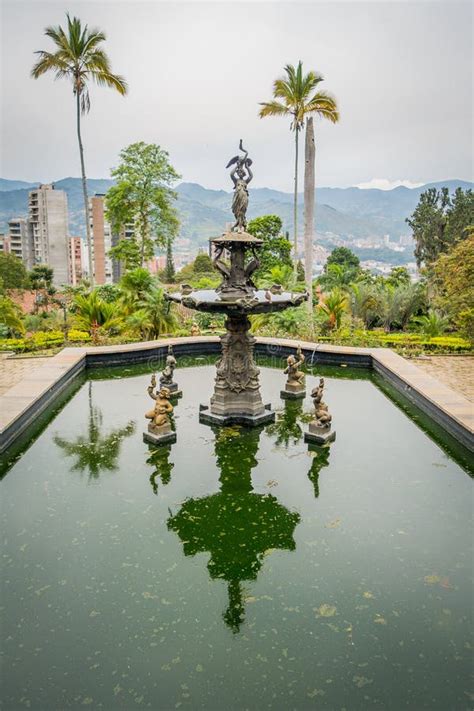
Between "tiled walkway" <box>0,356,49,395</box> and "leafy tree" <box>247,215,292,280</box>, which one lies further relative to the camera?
"leafy tree" <box>247,215,292,280</box>

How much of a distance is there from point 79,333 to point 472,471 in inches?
439

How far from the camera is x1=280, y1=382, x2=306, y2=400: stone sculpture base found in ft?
33.3

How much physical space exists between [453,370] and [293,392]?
427 centimetres

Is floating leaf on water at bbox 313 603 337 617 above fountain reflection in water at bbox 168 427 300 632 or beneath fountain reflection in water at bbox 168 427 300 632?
beneath

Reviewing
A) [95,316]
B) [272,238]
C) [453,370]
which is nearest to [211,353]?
[95,316]

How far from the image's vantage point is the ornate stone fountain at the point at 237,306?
322 inches

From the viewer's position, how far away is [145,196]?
79.4 feet

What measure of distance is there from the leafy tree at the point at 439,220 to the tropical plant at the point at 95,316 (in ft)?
62.5

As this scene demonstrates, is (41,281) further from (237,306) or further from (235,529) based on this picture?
(235,529)

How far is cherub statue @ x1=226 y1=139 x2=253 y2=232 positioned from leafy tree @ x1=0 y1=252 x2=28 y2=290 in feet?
75.8

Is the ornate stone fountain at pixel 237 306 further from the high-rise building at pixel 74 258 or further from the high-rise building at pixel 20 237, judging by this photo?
the high-rise building at pixel 20 237

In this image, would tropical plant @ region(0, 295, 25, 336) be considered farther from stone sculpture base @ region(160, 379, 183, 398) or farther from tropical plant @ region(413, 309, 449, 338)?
tropical plant @ region(413, 309, 449, 338)

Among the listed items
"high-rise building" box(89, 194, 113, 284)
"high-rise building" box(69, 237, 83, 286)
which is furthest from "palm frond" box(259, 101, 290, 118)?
"high-rise building" box(69, 237, 83, 286)

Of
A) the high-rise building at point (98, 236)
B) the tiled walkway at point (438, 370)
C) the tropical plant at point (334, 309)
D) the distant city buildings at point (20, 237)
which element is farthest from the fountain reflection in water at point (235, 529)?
the distant city buildings at point (20, 237)
